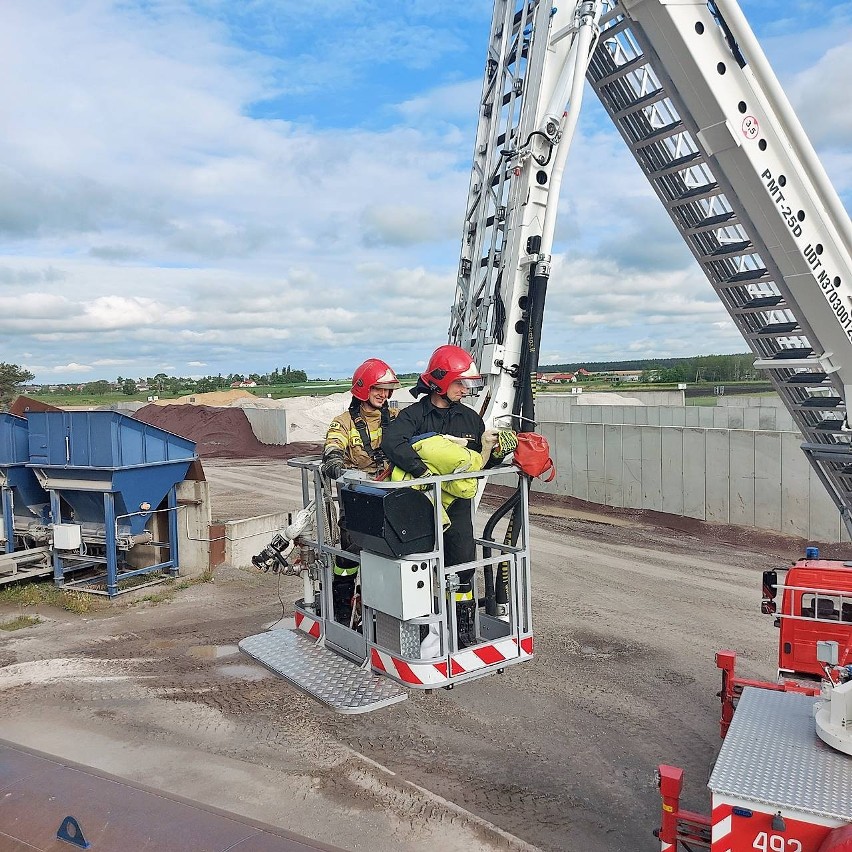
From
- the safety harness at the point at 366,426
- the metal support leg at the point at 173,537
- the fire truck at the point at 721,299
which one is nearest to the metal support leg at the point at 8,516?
the metal support leg at the point at 173,537

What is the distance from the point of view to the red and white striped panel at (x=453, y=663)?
4.06 metres

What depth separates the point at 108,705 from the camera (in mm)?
7059

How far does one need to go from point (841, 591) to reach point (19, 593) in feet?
35.4

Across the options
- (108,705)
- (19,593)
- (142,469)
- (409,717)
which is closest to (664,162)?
(409,717)

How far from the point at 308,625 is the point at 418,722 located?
188 centimetres

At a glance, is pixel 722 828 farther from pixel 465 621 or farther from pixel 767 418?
pixel 767 418

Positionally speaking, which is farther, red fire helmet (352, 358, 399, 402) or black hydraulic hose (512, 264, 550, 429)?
red fire helmet (352, 358, 399, 402)

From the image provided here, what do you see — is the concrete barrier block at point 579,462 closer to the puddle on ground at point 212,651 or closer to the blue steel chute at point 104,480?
the blue steel chute at point 104,480

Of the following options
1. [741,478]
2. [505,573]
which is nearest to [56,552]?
[505,573]

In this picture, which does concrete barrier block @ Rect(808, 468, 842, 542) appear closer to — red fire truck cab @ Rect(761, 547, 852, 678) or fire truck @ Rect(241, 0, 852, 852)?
fire truck @ Rect(241, 0, 852, 852)

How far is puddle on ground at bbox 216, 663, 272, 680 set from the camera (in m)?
7.70

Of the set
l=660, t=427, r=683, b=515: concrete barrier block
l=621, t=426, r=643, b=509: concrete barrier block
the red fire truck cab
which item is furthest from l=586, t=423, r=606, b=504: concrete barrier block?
the red fire truck cab

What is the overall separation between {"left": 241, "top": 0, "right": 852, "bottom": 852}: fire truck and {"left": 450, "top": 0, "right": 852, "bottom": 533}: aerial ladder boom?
0.01 metres

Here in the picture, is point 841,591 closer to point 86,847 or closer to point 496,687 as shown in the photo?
point 496,687
